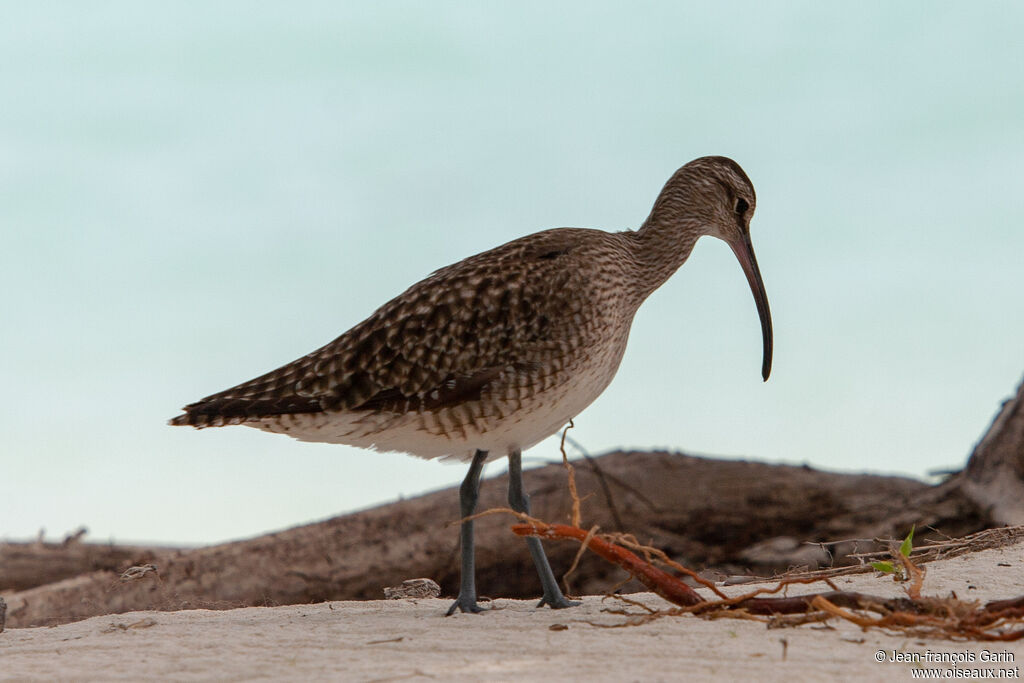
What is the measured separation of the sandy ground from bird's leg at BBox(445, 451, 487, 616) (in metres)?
0.20

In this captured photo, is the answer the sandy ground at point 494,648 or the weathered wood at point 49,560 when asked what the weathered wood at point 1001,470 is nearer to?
the sandy ground at point 494,648

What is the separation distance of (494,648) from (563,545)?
4.98 metres

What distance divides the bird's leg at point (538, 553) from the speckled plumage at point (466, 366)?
13cm

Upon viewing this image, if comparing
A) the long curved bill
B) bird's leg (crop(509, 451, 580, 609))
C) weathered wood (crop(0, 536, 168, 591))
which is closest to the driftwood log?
weathered wood (crop(0, 536, 168, 591))

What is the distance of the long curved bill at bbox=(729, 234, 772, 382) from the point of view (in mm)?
7418

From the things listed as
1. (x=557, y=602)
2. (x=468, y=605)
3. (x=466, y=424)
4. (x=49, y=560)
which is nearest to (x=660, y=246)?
(x=466, y=424)

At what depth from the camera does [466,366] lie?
582 cm

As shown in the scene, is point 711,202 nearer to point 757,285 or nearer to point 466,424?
point 757,285

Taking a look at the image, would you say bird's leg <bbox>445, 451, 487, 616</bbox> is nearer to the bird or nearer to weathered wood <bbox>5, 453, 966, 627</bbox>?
the bird

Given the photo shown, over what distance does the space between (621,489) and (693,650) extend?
5.36 meters

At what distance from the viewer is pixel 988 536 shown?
692cm

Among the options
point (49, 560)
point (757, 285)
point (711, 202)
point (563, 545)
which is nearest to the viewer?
point (711, 202)

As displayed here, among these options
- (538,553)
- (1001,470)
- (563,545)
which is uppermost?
(1001,470)

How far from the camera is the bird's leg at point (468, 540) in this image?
5.72m
